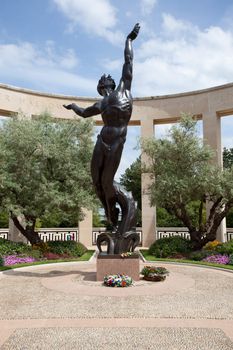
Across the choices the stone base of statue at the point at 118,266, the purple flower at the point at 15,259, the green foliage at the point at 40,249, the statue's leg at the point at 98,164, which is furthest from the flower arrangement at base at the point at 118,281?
the green foliage at the point at 40,249

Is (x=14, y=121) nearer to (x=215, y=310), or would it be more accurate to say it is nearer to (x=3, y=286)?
(x=3, y=286)

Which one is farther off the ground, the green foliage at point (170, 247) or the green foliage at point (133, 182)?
the green foliage at point (133, 182)

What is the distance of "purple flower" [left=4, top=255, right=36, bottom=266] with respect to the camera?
43.0 ft

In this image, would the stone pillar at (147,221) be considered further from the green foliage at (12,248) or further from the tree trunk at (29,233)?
the green foliage at (12,248)

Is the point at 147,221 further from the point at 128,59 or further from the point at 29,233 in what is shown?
the point at 128,59

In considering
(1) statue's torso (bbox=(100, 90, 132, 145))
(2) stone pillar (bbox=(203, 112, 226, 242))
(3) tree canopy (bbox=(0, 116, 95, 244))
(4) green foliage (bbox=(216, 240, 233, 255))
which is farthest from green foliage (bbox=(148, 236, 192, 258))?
(1) statue's torso (bbox=(100, 90, 132, 145))

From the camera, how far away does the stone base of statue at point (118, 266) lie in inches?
364

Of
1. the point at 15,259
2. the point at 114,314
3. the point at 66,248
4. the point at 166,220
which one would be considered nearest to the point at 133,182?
the point at 166,220

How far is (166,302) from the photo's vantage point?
698cm

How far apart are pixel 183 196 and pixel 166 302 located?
9648 millimetres

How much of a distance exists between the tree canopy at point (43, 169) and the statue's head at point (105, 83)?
636cm

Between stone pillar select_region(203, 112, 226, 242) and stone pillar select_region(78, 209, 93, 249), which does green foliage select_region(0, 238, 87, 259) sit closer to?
stone pillar select_region(78, 209, 93, 249)

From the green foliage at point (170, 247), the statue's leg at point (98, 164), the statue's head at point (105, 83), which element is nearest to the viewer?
the statue's leg at point (98, 164)

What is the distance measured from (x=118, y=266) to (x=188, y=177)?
784 centimetres
